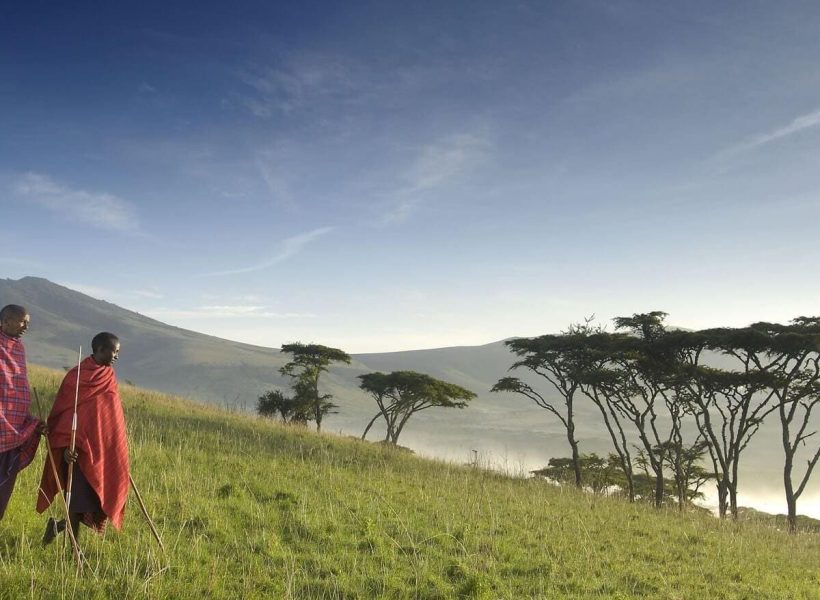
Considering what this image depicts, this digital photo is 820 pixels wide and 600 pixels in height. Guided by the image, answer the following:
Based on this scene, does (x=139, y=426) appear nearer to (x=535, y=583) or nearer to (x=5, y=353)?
(x=5, y=353)

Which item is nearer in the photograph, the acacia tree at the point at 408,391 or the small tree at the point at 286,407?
the acacia tree at the point at 408,391

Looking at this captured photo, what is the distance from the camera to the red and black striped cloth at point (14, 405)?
5.68 metres

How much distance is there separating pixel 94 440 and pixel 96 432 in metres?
0.09

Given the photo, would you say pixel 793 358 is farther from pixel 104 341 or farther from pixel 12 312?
pixel 12 312

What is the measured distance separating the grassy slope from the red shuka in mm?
768

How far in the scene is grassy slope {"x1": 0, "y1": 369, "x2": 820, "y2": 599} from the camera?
19.7 feet

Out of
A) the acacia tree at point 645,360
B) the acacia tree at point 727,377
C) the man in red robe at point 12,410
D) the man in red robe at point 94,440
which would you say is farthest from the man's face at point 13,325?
the acacia tree at point 645,360

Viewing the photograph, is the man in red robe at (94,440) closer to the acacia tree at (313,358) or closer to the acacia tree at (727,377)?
the acacia tree at (727,377)

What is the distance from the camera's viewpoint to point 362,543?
26.6ft

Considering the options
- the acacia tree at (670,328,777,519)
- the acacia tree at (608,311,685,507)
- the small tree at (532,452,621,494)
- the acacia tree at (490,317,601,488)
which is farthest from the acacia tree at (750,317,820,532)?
the small tree at (532,452,621,494)

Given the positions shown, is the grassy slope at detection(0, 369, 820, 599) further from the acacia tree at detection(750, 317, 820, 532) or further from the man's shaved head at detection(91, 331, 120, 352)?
A: the acacia tree at detection(750, 317, 820, 532)

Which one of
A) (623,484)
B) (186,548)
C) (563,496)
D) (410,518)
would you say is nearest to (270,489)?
(410,518)

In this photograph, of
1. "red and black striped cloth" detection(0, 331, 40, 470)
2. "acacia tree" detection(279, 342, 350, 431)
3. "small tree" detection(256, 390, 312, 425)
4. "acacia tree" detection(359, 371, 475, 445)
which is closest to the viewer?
"red and black striped cloth" detection(0, 331, 40, 470)

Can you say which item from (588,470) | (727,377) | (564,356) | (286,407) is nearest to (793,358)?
(727,377)
